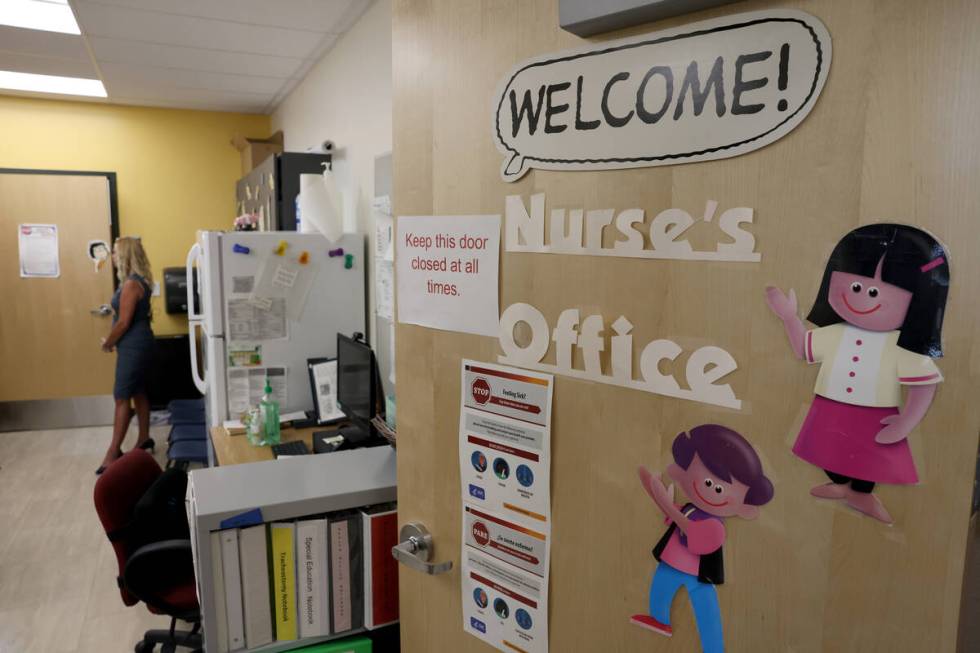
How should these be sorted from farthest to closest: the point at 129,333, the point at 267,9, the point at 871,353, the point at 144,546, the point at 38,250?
the point at 38,250
the point at 129,333
the point at 267,9
the point at 144,546
the point at 871,353

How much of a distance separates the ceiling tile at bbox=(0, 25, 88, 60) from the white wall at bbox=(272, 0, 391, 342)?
1.30 m

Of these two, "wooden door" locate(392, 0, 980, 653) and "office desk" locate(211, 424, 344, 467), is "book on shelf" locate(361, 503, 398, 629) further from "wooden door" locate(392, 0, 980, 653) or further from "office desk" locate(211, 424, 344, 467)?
"office desk" locate(211, 424, 344, 467)

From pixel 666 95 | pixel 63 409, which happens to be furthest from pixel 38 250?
pixel 666 95

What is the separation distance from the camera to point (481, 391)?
1.07 m

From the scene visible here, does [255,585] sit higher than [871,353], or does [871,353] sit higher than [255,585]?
[871,353]

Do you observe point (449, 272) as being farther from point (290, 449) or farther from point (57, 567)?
point (57, 567)

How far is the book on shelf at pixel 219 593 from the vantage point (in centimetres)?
136

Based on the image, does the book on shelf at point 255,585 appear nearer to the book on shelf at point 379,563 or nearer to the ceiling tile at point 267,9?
the book on shelf at point 379,563

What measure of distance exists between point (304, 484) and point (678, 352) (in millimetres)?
1015

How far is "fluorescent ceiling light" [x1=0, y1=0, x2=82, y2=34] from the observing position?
3.09 meters

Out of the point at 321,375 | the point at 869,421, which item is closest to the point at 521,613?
the point at 869,421

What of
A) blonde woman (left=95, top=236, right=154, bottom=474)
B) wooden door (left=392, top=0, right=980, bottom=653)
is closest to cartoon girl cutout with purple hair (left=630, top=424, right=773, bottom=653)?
wooden door (left=392, top=0, right=980, bottom=653)

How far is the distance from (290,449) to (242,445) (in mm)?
228

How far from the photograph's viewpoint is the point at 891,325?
2.11ft
